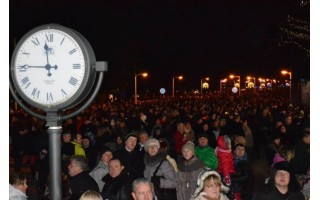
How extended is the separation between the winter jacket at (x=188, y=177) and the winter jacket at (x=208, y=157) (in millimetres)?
1127

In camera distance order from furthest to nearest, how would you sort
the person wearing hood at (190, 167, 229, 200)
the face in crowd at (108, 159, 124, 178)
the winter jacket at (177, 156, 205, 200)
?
the winter jacket at (177, 156, 205, 200)
the face in crowd at (108, 159, 124, 178)
the person wearing hood at (190, 167, 229, 200)

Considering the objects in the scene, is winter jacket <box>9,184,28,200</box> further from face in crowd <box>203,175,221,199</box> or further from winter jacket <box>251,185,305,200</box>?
winter jacket <box>251,185,305,200</box>

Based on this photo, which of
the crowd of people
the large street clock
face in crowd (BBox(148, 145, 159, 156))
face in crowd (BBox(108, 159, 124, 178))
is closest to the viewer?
the large street clock

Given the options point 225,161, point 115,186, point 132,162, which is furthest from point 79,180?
point 225,161

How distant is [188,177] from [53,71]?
17.1 ft

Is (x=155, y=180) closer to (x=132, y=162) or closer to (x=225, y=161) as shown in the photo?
(x=132, y=162)

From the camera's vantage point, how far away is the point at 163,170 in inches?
316

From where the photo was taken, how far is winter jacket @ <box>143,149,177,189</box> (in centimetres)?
795

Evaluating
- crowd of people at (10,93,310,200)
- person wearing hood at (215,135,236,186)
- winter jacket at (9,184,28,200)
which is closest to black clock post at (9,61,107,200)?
crowd of people at (10,93,310,200)

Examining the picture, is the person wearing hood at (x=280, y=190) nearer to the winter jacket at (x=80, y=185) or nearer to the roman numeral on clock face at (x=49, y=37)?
the winter jacket at (x=80, y=185)

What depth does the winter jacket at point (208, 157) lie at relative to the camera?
9289 millimetres

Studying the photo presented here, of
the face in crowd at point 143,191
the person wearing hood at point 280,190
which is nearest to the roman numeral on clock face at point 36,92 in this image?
the face in crowd at point 143,191

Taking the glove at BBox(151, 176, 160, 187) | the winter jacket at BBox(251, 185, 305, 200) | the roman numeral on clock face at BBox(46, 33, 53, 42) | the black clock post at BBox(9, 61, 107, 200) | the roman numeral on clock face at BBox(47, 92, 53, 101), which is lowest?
the glove at BBox(151, 176, 160, 187)
